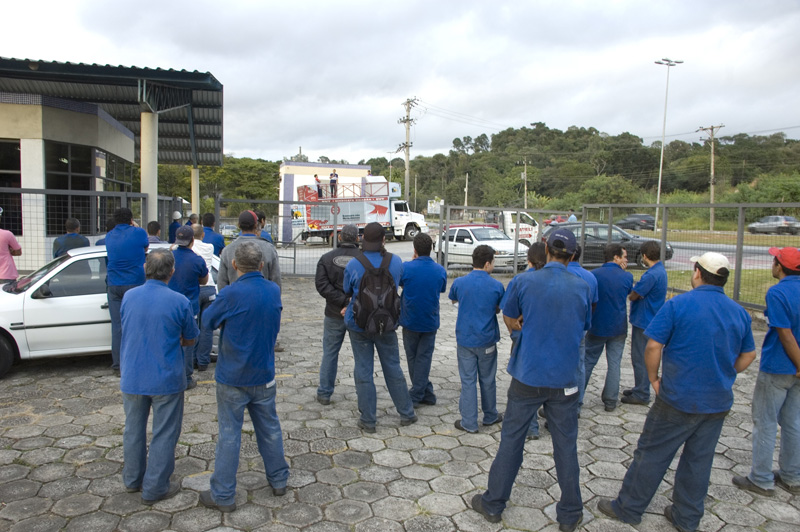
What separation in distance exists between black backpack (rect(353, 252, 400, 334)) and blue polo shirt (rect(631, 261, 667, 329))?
→ 252cm

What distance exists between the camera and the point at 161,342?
143 inches

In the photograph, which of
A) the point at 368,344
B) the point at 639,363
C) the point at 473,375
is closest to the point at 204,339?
the point at 368,344

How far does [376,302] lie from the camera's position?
4.80 metres

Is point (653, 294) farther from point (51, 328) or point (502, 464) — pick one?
point (51, 328)

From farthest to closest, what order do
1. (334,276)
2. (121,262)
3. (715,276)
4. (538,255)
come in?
(121,262) → (334,276) → (538,255) → (715,276)

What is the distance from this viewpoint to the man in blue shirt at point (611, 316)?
18.0 feet

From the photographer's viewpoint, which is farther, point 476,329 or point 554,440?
point 476,329

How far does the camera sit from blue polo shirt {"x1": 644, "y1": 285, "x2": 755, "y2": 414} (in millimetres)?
3355

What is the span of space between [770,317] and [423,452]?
9.22ft

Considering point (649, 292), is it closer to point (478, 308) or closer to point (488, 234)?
point (478, 308)

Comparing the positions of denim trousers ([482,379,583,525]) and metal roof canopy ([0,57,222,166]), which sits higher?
metal roof canopy ([0,57,222,166])

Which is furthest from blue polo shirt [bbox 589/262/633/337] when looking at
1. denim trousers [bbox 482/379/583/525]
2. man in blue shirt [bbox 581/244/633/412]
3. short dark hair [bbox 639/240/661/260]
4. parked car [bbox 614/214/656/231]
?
parked car [bbox 614/214/656/231]

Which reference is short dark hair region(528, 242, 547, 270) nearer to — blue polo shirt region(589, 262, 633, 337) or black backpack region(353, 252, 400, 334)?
black backpack region(353, 252, 400, 334)

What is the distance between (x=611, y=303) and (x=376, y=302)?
7.90ft
